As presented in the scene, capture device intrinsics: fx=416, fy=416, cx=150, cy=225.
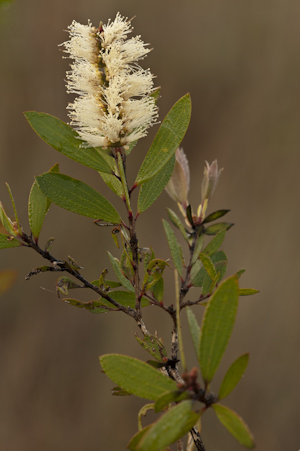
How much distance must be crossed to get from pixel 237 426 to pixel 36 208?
0.17m

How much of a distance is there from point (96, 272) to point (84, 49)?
68 cm

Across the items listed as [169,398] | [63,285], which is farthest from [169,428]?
[63,285]

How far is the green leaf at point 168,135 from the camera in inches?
9.7

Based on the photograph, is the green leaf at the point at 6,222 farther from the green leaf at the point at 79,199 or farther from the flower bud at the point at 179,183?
the flower bud at the point at 179,183

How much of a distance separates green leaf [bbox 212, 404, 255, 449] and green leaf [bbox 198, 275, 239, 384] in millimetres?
17

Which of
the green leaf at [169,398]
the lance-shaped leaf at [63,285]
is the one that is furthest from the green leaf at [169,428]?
the lance-shaped leaf at [63,285]

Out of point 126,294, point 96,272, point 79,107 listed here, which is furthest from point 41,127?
point 96,272

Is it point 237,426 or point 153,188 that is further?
point 153,188

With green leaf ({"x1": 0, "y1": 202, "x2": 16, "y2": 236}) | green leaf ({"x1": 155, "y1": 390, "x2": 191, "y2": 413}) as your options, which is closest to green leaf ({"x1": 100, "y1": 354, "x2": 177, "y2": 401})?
green leaf ({"x1": 155, "y1": 390, "x2": 191, "y2": 413})

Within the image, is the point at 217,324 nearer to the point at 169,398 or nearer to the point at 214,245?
the point at 169,398

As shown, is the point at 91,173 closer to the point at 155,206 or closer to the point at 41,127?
the point at 155,206

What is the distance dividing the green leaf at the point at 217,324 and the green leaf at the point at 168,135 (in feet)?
A: 0.31

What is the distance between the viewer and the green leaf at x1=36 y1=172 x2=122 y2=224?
0.25 m

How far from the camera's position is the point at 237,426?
16 cm
